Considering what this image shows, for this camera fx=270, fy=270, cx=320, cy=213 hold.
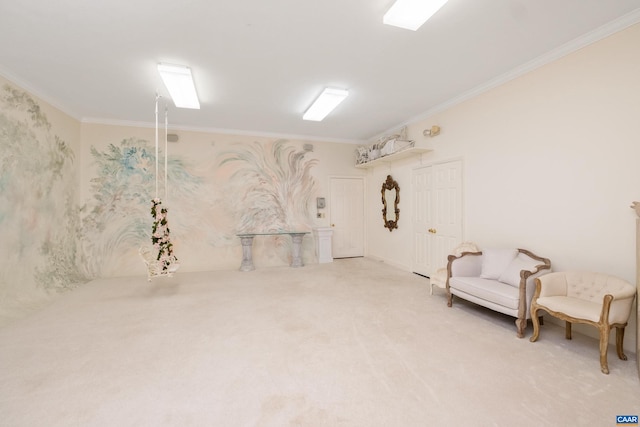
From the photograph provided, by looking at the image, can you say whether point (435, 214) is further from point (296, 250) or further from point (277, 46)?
point (277, 46)

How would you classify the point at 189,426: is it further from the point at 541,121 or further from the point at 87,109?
the point at 87,109

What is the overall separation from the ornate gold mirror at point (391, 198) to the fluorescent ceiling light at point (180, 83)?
4077 mm

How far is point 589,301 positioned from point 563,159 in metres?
1.50

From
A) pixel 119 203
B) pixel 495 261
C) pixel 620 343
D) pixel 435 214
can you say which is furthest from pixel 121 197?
pixel 620 343

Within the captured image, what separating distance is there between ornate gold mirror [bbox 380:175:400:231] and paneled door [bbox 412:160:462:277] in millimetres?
536

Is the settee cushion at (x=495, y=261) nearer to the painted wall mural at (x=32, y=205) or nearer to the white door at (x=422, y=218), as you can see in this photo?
the white door at (x=422, y=218)

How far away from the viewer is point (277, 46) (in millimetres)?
2924

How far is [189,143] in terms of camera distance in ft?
19.0

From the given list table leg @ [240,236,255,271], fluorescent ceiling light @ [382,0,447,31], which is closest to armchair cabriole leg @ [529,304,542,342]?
fluorescent ceiling light @ [382,0,447,31]

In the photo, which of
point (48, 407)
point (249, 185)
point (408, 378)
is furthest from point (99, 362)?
point (249, 185)

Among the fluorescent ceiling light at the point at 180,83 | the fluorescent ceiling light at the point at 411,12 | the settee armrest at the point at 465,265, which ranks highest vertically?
the fluorescent ceiling light at the point at 180,83

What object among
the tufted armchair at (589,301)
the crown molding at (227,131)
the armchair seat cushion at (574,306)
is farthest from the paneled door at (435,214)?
the crown molding at (227,131)

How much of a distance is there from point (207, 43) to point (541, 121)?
12.7 feet

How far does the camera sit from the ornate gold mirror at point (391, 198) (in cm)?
586
